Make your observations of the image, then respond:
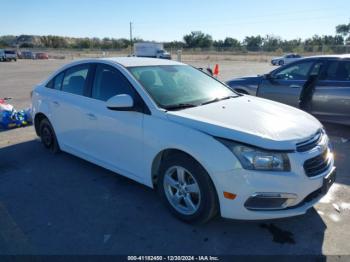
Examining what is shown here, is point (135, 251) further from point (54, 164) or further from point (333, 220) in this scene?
point (54, 164)

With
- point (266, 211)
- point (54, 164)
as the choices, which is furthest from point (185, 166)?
point (54, 164)

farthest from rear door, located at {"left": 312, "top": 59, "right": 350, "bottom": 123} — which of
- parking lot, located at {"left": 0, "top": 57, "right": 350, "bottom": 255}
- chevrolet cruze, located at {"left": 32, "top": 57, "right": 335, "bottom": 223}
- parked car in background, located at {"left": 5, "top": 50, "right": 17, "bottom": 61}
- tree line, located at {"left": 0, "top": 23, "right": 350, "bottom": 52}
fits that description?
parked car in background, located at {"left": 5, "top": 50, "right": 17, "bottom": 61}

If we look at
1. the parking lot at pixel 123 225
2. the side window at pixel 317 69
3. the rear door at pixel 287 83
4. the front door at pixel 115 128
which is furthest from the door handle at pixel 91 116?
the side window at pixel 317 69

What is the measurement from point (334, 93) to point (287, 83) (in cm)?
99

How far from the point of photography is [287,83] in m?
6.67

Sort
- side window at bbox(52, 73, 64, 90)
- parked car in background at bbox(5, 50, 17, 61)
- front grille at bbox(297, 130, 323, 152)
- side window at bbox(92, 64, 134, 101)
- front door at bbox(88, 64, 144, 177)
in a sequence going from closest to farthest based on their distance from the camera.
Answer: front grille at bbox(297, 130, 323, 152), front door at bbox(88, 64, 144, 177), side window at bbox(92, 64, 134, 101), side window at bbox(52, 73, 64, 90), parked car in background at bbox(5, 50, 17, 61)

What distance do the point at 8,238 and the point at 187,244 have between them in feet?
5.73

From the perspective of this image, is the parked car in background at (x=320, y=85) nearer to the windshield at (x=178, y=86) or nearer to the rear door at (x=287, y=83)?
the rear door at (x=287, y=83)

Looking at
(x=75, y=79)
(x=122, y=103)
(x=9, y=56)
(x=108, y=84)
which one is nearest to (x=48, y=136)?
(x=75, y=79)

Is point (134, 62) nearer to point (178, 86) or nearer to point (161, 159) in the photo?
point (178, 86)

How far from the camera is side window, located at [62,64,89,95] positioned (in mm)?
4416

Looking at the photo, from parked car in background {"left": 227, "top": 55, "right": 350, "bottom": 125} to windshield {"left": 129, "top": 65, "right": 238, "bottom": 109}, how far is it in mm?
2769

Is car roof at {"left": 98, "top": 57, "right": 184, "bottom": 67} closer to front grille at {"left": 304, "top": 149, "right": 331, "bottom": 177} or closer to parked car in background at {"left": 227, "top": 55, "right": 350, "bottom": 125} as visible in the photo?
front grille at {"left": 304, "top": 149, "right": 331, "bottom": 177}

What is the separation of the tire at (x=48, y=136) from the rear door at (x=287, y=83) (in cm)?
451
